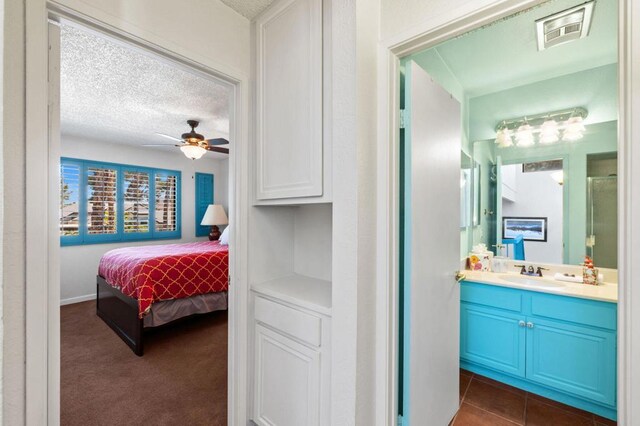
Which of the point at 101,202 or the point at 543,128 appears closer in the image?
the point at 543,128

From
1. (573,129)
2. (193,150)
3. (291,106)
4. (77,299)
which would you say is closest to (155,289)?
(193,150)

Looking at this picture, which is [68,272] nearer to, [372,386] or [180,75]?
[180,75]

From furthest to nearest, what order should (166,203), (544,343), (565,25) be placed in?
1. (166,203)
2. (544,343)
3. (565,25)

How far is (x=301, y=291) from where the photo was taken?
1.53m

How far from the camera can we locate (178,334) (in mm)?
3018

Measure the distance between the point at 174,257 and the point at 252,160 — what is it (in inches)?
73.8

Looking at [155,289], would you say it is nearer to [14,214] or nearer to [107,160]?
[14,214]

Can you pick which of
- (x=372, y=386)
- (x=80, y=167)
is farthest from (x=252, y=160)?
(x=80, y=167)

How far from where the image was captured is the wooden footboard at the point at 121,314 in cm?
260

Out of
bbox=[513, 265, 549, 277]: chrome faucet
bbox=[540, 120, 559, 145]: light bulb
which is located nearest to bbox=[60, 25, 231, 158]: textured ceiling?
bbox=[540, 120, 559, 145]: light bulb

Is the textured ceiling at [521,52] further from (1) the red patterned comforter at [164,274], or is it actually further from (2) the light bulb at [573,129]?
(1) the red patterned comforter at [164,274]

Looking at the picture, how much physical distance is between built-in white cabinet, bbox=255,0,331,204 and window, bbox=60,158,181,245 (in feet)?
13.0

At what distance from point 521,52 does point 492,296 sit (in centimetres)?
175

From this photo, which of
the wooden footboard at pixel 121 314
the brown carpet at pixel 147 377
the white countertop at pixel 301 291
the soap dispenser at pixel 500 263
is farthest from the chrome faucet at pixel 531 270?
the wooden footboard at pixel 121 314
